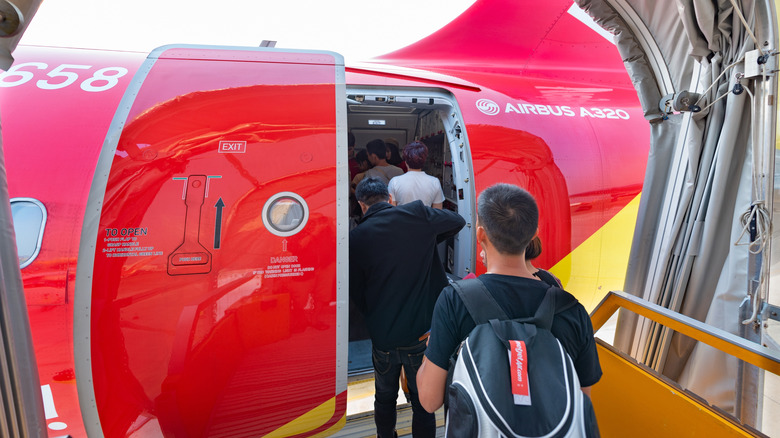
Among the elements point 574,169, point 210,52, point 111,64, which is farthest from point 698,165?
point 111,64

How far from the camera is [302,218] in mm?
2307

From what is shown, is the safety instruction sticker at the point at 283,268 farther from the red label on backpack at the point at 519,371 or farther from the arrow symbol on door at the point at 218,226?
the red label on backpack at the point at 519,371

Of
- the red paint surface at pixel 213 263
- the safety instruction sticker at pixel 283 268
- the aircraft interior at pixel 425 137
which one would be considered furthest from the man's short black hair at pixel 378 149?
the safety instruction sticker at pixel 283 268

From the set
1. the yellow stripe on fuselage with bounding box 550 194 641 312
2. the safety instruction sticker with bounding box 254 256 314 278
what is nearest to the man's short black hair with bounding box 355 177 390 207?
the safety instruction sticker with bounding box 254 256 314 278

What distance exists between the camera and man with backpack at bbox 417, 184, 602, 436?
112 cm

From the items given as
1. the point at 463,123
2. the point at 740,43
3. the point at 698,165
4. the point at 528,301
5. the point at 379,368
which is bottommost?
the point at 379,368

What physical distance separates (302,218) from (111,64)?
1.63 m

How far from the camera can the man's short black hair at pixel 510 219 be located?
1340 mm

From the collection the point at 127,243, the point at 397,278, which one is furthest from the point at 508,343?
the point at 127,243

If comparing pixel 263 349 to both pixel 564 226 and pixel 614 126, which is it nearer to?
pixel 564 226

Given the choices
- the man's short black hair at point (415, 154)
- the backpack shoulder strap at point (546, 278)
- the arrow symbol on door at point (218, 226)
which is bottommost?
the backpack shoulder strap at point (546, 278)

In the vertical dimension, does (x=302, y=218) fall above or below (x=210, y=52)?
below

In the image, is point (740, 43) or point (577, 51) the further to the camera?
point (577, 51)

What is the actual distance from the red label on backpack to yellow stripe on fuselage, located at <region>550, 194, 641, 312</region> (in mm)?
2466
